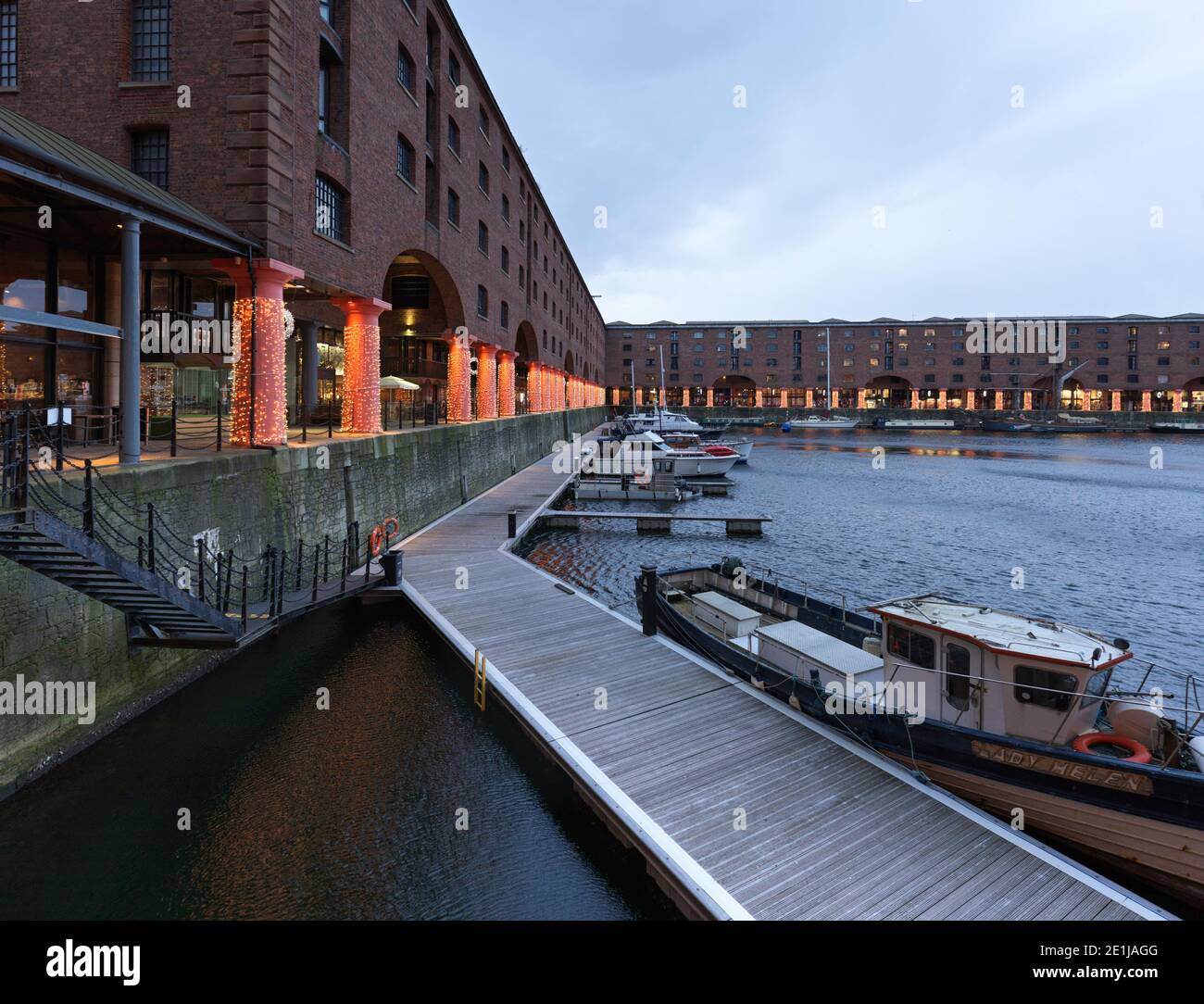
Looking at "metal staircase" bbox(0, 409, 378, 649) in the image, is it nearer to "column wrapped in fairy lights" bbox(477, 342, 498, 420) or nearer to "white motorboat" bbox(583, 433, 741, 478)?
"column wrapped in fairy lights" bbox(477, 342, 498, 420)

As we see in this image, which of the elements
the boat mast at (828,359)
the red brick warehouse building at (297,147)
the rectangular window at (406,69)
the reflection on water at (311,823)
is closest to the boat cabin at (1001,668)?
the reflection on water at (311,823)

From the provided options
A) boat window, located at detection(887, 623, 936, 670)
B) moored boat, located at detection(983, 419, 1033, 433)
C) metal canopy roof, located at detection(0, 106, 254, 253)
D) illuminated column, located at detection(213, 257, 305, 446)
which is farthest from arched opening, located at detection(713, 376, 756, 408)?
boat window, located at detection(887, 623, 936, 670)

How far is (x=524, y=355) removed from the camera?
66875mm

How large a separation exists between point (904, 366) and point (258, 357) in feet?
529

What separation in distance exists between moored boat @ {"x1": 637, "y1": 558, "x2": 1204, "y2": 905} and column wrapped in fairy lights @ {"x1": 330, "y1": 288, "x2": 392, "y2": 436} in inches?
736

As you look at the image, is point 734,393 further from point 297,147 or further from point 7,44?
point 7,44

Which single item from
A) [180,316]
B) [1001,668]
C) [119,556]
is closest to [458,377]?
→ [180,316]

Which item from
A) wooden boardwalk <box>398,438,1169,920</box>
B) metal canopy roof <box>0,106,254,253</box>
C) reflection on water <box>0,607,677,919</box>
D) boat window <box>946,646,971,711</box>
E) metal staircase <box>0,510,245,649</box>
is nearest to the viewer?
wooden boardwalk <box>398,438,1169,920</box>

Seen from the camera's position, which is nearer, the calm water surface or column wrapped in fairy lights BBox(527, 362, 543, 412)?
the calm water surface

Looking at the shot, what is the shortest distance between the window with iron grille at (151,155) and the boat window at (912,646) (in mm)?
22225

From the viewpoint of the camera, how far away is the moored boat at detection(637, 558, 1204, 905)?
9.84 metres

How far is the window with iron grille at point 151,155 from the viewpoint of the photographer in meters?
20.3

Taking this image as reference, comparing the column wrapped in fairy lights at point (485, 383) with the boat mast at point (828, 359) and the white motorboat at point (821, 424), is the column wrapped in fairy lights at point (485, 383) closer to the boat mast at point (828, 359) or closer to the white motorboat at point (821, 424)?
the white motorboat at point (821, 424)

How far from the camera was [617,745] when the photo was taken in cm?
1228
